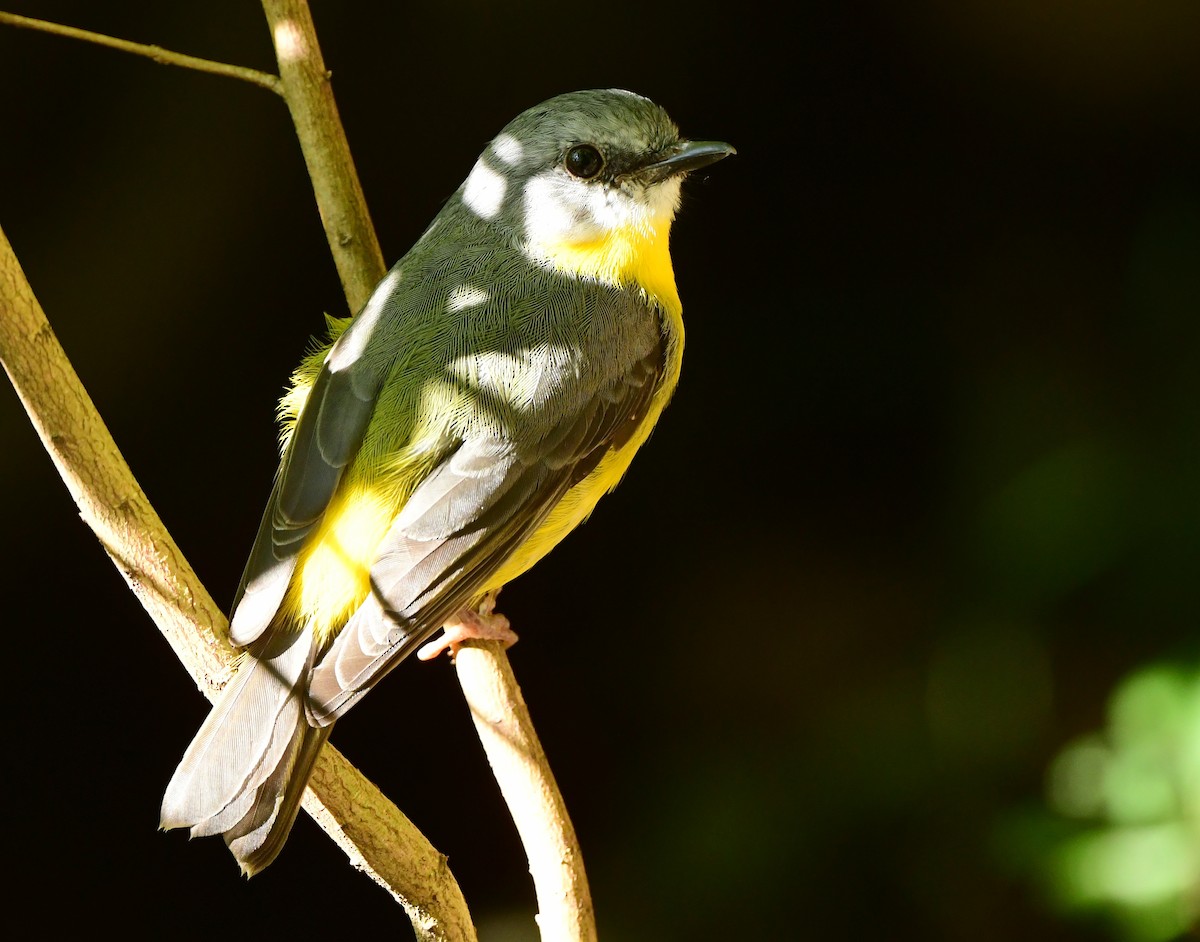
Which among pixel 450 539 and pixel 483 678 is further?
pixel 483 678

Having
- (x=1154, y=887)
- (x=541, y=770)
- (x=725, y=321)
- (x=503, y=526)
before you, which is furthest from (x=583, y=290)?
(x=1154, y=887)

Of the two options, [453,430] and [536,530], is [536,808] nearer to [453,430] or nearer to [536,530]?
[536,530]

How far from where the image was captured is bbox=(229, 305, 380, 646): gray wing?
2.09 meters

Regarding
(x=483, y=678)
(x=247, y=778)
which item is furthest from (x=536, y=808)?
(x=247, y=778)

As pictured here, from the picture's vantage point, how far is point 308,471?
2.28 metres

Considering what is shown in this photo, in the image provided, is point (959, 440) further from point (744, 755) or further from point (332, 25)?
point (332, 25)

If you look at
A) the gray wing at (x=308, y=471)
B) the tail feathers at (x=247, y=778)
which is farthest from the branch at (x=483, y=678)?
the tail feathers at (x=247, y=778)

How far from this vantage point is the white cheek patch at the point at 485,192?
2660 millimetres

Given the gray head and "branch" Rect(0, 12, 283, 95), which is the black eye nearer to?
the gray head

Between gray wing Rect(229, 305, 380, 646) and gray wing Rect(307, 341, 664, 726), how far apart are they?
5.5 inches

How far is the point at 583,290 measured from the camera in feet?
8.39

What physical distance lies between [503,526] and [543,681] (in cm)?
153

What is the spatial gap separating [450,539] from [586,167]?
0.90 m

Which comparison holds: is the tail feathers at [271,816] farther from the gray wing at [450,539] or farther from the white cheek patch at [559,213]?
the white cheek patch at [559,213]
